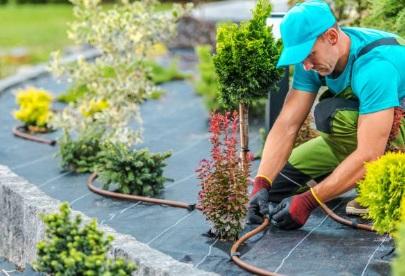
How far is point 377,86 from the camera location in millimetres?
4441

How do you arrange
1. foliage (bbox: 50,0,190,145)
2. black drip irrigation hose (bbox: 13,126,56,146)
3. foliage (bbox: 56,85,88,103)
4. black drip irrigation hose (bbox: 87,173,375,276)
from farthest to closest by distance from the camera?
foliage (bbox: 56,85,88,103), black drip irrigation hose (bbox: 13,126,56,146), foliage (bbox: 50,0,190,145), black drip irrigation hose (bbox: 87,173,375,276)

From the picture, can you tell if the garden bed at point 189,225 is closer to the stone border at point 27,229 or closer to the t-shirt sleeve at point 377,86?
the stone border at point 27,229

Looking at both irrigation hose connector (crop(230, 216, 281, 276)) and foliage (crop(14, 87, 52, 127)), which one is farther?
foliage (crop(14, 87, 52, 127))

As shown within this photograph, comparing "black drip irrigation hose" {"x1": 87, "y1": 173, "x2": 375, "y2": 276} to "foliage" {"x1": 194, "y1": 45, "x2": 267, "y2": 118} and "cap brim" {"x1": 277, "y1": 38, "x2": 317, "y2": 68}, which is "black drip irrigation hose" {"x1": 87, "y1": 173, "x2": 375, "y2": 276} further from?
"foliage" {"x1": 194, "y1": 45, "x2": 267, "y2": 118}

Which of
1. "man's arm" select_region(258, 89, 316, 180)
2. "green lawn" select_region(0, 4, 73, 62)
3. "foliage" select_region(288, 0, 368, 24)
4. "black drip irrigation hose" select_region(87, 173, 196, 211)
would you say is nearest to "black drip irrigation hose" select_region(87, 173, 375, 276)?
"black drip irrigation hose" select_region(87, 173, 196, 211)

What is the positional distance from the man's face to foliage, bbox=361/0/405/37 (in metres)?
1.16

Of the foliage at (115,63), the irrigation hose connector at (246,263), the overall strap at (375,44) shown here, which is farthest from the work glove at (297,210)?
the foliage at (115,63)

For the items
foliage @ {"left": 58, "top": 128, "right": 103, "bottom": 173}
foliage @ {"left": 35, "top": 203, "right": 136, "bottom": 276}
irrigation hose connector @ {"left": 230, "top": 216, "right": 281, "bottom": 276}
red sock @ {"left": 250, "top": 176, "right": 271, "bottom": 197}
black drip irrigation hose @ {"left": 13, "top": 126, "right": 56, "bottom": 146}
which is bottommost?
black drip irrigation hose @ {"left": 13, "top": 126, "right": 56, "bottom": 146}

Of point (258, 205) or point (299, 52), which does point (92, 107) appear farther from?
point (299, 52)

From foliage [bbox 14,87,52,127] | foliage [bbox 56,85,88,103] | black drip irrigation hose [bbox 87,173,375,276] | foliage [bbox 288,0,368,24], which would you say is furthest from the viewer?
foliage [bbox 56,85,88,103]

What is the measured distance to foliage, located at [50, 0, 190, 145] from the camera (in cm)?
644

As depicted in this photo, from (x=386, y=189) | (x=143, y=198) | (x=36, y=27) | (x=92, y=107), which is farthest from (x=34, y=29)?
(x=386, y=189)

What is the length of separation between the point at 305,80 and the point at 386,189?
1009mm

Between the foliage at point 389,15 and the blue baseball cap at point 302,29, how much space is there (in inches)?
49.3
